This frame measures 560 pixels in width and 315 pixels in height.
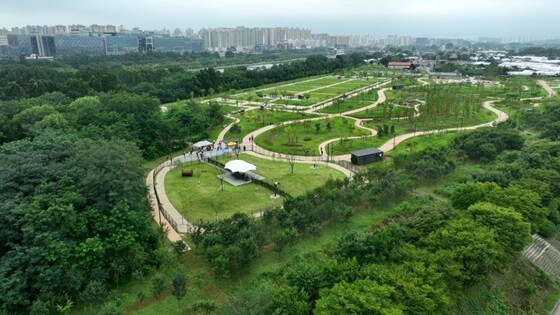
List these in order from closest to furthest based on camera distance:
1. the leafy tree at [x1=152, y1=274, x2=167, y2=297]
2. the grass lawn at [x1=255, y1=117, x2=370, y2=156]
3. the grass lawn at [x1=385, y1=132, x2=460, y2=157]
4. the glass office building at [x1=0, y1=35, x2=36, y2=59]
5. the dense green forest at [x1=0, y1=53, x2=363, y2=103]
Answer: the leafy tree at [x1=152, y1=274, x2=167, y2=297] < the grass lawn at [x1=385, y1=132, x2=460, y2=157] < the grass lawn at [x1=255, y1=117, x2=370, y2=156] < the dense green forest at [x1=0, y1=53, x2=363, y2=103] < the glass office building at [x1=0, y1=35, x2=36, y2=59]

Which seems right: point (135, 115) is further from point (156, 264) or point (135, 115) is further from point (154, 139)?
point (156, 264)

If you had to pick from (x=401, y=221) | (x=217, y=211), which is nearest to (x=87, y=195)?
(x=217, y=211)

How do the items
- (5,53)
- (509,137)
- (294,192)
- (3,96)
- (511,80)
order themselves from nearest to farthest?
(294,192) → (509,137) → (3,96) → (511,80) → (5,53)

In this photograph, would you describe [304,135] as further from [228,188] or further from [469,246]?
[469,246]

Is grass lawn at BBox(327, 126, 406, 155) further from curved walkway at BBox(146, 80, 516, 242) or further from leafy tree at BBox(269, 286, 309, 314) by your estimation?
leafy tree at BBox(269, 286, 309, 314)

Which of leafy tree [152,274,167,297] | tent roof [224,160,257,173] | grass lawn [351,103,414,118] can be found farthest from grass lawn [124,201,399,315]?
grass lawn [351,103,414,118]

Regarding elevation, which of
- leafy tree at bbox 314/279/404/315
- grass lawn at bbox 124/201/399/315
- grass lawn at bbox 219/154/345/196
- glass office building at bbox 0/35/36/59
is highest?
glass office building at bbox 0/35/36/59
